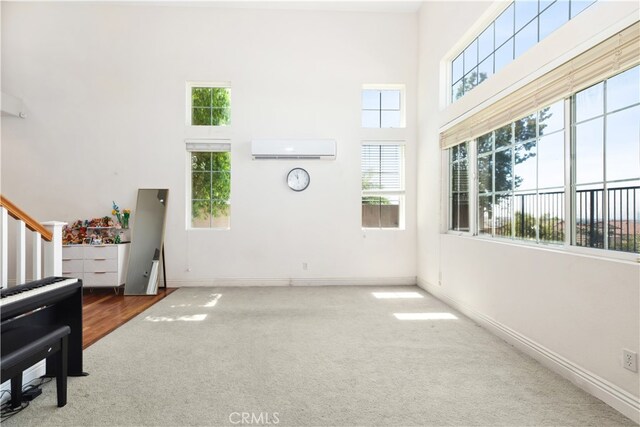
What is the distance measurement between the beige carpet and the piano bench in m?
0.14

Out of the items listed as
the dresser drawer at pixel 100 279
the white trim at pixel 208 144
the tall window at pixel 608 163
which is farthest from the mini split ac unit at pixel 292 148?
the tall window at pixel 608 163

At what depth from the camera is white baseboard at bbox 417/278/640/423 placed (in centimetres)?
201

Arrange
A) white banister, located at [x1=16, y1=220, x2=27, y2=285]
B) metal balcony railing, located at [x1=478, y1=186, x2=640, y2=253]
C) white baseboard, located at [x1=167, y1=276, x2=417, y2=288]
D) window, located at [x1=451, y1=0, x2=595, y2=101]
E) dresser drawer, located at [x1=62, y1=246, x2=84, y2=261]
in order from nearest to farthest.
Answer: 1. metal balcony railing, located at [x1=478, y1=186, x2=640, y2=253]
2. white banister, located at [x1=16, y1=220, x2=27, y2=285]
3. window, located at [x1=451, y1=0, x2=595, y2=101]
4. dresser drawer, located at [x1=62, y1=246, x2=84, y2=261]
5. white baseboard, located at [x1=167, y1=276, x2=417, y2=288]

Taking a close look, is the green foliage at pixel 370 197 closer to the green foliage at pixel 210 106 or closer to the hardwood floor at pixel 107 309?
the green foliage at pixel 210 106

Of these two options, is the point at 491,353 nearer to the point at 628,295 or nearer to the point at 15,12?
the point at 628,295

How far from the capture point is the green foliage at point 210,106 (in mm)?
5613

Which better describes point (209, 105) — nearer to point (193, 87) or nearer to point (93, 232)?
point (193, 87)

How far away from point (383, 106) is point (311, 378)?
4.55 meters

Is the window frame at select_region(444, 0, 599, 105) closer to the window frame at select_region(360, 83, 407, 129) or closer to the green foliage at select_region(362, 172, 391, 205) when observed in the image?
the window frame at select_region(360, 83, 407, 129)

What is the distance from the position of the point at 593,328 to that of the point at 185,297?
14.6 ft

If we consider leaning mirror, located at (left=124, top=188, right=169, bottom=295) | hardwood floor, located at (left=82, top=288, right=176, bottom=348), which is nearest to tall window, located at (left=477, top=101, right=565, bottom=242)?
hardwood floor, located at (left=82, top=288, right=176, bottom=348)

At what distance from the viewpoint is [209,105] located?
562 cm

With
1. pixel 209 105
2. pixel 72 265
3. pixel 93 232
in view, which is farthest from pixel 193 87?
pixel 72 265

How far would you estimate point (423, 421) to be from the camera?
1.95 metres
